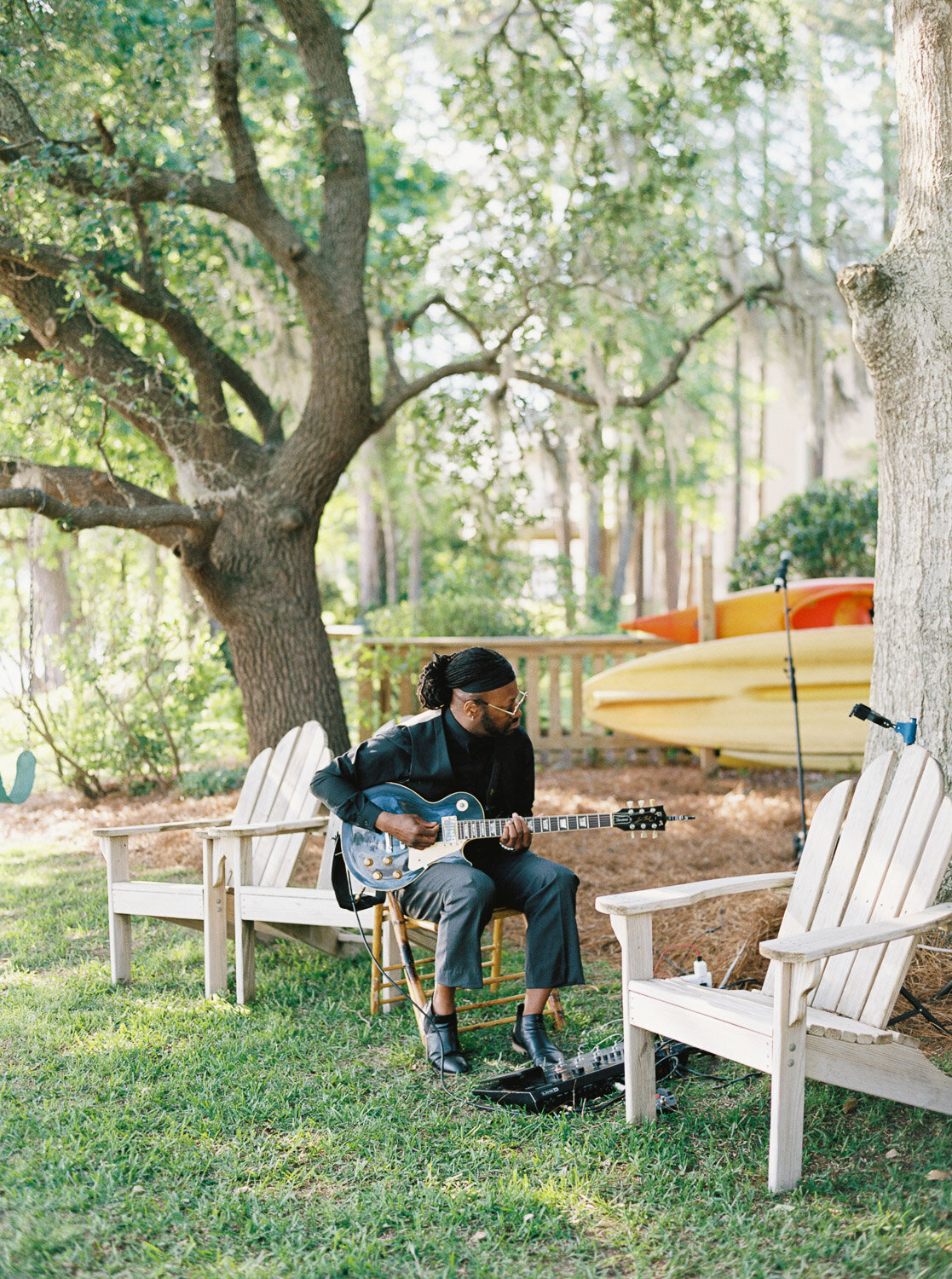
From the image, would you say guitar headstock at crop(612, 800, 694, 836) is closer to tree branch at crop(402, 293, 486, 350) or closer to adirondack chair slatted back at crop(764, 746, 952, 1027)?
adirondack chair slatted back at crop(764, 746, 952, 1027)

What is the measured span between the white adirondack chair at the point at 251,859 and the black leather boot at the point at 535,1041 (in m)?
0.84

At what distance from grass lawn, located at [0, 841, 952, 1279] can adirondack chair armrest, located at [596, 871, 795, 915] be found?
59cm

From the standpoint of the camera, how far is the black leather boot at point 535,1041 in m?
3.37

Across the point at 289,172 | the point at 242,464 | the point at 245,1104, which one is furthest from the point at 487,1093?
the point at 289,172

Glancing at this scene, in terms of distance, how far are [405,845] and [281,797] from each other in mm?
1225

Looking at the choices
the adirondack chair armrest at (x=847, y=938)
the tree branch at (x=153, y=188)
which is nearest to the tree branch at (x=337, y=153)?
the tree branch at (x=153, y=188)

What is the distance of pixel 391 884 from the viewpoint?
3.69 metres

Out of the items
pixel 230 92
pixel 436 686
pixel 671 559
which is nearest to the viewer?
pixel 436 686

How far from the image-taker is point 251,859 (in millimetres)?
4344

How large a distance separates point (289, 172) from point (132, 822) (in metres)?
4.75

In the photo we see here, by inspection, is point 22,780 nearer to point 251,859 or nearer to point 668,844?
point 251,859

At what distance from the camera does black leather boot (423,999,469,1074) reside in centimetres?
339

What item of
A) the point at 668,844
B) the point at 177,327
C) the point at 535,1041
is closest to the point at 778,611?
the point at 668,844

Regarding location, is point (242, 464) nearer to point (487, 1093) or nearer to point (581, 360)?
point (581, 360)
